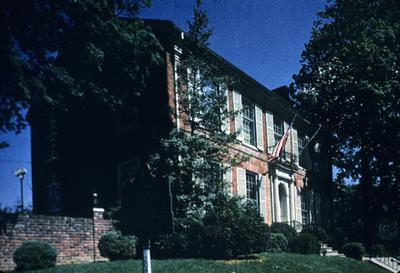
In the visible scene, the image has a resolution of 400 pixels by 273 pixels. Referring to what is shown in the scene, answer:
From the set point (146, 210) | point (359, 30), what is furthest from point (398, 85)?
point (146, 210)

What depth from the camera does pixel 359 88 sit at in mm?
23750

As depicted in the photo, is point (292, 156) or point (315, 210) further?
point (315, 210)

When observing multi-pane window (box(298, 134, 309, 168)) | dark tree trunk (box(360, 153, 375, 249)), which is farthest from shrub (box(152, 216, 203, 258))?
dark tree trunk (box(360, 153, 375, 249))

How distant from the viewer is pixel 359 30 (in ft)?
80.6

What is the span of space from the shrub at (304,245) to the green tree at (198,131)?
17.5 ft

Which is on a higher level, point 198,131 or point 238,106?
point 238,106

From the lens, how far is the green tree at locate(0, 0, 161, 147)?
970 centimetres

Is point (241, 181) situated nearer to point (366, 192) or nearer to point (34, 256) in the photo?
point (34, 256)

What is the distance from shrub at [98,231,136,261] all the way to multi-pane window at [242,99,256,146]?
29.0 ft

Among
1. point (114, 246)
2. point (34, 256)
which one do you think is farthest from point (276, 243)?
point (34, 256)

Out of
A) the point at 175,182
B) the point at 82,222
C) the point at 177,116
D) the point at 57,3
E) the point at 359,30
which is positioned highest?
the point at 359,30

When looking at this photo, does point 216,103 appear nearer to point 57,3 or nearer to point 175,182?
point 175,182

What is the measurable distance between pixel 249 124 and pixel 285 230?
5.29m

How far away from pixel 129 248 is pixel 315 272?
569cm
